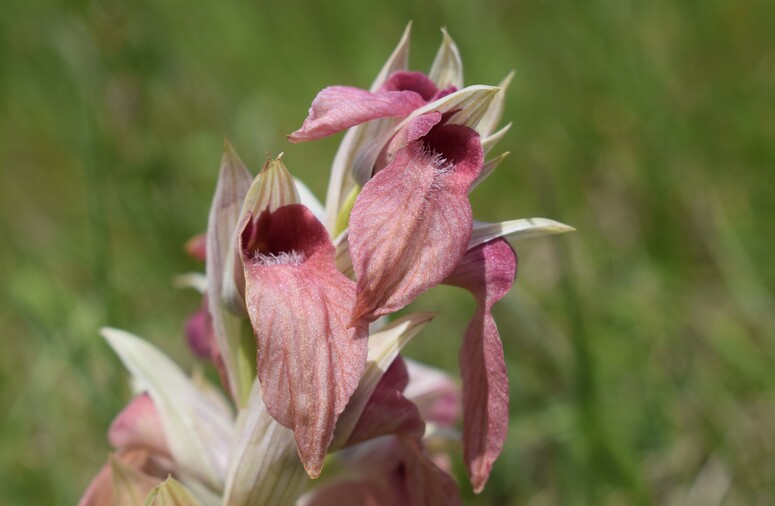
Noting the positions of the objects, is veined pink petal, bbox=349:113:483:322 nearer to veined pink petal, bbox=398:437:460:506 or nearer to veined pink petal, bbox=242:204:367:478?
veined pink petal, bbox=242:204:367:478

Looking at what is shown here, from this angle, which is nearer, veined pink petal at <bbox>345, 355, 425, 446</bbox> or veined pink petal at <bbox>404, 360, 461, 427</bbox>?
veined pink petal at <bbox>345, 355, 425, 446</bbox>

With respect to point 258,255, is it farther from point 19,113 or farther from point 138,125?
point 19,113

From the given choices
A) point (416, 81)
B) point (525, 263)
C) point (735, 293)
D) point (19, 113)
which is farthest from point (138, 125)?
point (19, 113)

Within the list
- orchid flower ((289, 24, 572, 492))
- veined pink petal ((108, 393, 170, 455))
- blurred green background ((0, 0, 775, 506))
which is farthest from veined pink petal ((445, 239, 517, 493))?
blurred green background ((0, 0, 775, 506))

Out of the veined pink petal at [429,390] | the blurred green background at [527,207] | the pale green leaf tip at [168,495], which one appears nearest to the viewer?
the pale green leaf tip at [168,495]

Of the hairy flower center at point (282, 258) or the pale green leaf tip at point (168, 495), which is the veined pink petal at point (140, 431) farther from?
the hairy flower center at point (282, 258)

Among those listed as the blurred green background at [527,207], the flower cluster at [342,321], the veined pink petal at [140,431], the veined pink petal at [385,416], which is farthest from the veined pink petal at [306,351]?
the blurred green background at [527,207]
